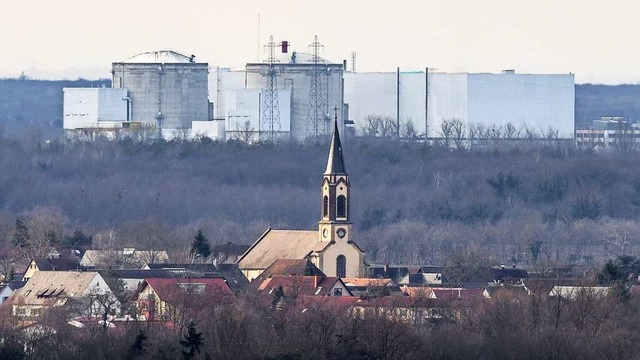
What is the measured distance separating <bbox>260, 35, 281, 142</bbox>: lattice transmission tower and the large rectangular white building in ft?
13.1

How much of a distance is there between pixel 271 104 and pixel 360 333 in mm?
62433

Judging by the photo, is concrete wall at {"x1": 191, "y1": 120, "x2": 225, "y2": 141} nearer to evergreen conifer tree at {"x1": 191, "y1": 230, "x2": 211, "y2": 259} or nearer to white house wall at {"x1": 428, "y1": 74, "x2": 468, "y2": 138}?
white house wall at {"x1": 428, "y1": 74, "x2": 468, "y2": 138}

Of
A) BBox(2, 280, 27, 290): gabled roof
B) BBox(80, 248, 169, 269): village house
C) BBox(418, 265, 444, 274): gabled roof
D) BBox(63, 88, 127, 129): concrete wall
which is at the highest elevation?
BBox(63, 88, 127, 129): concrete wall

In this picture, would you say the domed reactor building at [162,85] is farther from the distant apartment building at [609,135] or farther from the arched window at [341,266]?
the arched window at [341,266]

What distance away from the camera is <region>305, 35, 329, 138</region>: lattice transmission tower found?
114 m

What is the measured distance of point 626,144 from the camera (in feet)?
445

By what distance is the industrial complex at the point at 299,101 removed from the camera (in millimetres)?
112562

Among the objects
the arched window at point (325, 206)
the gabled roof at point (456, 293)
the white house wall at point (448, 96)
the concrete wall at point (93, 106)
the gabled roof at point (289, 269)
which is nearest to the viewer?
the gabled roof at point (456, 293)

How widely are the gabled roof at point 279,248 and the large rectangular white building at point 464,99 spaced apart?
37.7 metres

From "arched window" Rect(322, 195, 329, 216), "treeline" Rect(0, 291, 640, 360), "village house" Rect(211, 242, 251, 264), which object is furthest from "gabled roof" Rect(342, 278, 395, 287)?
"village house" Rect(211, 242, 251, 264)

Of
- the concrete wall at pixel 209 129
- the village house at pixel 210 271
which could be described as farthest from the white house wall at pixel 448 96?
the village house at pixel 210 271

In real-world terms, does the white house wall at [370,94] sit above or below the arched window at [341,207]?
above

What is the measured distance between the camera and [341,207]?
74625 mm

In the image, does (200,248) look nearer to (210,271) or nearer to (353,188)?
(210,271)
